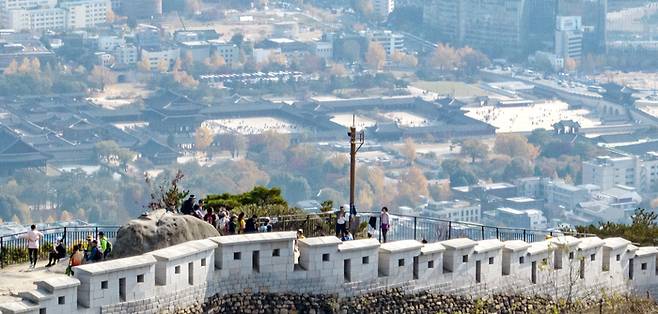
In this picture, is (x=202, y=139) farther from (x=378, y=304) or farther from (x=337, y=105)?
(x=378, y=304)

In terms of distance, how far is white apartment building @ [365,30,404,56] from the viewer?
175750 mm

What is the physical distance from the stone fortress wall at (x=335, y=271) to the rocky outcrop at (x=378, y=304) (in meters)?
0.08

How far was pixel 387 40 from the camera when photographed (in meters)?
178

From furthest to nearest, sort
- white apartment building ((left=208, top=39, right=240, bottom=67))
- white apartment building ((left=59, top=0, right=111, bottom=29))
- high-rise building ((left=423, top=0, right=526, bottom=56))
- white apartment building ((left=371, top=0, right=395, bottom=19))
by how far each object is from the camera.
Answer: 1. white apartment building ((left=371, top=0, right=395, bottom=19))
2. high-rise building ((left=423, top=0, right=526, bottom=56))
3. white apartment building ((left=59, top=0, right=111, bottom=29))
4. white apartment building ((left=208, top=39, right=240, bottom=67))

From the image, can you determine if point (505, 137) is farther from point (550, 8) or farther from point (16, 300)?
point (16, 300)

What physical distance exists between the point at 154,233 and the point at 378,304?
2.71 meters

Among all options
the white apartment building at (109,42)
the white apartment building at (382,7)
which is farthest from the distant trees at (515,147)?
the white apartment building at (382,7)

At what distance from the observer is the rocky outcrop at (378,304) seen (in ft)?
69.5

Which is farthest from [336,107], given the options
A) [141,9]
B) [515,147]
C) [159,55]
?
[141,9]

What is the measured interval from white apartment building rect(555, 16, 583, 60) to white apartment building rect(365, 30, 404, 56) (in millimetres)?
13588

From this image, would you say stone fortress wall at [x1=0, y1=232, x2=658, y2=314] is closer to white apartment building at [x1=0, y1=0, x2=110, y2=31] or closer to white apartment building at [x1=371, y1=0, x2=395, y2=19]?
white apartment building at [x1=0, y1=0, x2=110, y2=31]

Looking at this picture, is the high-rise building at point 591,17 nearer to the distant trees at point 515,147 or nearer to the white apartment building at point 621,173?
the distant trees at point 515,147

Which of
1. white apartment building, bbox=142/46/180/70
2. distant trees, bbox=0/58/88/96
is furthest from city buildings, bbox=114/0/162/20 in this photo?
distant trees, bbox=0/58/88/96

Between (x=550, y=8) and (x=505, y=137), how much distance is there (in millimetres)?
50145
